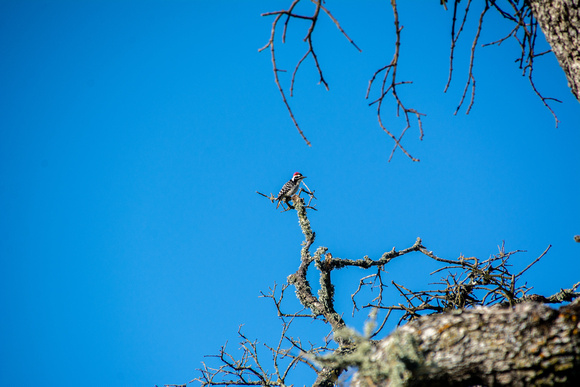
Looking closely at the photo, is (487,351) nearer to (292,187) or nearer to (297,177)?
(292,187)

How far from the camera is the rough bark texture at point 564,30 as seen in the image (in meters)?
1.81

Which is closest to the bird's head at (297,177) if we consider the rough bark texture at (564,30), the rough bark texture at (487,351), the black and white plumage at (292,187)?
the black and white plumage at (292,187)

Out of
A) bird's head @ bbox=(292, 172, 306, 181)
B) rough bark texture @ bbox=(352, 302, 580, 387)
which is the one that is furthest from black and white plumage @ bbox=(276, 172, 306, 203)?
rough bark texture @ bbox=(352, 302, 580, 387)

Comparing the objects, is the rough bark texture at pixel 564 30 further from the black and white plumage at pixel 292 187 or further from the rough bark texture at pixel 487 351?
the black and white plumage at pixel 292 187

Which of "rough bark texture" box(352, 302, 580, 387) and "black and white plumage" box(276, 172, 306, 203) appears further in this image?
"black and white plumage" box(276, 172, 306, 203)

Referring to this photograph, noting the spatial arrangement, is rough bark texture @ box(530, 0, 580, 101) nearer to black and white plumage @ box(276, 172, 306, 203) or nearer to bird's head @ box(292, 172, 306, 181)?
black and white plumage @ box(276, 172, 306, 203)

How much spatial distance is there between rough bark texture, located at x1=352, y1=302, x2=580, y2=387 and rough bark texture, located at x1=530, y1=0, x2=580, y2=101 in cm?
109

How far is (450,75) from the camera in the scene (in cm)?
219

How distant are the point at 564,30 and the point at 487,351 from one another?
1505 mm

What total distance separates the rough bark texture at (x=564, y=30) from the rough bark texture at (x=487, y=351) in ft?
3.56

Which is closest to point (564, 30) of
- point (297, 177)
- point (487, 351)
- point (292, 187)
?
point (487, 351)

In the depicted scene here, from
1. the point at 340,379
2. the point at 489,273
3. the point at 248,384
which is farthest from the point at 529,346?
the point at 248,384

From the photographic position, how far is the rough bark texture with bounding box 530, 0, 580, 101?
1.81m

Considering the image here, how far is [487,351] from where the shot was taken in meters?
1.70
